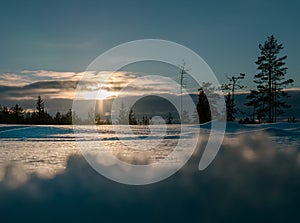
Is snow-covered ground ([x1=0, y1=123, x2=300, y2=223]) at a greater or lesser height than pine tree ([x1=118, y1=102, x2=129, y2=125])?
lesser

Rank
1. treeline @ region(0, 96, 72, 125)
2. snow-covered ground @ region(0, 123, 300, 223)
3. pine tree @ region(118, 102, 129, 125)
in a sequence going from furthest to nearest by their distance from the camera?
pine tree @ region(118, 102, 129, 125), treeline @ region(0, 96, 72, 125), snow-covered ground @ region(0, 123, 300, 223)

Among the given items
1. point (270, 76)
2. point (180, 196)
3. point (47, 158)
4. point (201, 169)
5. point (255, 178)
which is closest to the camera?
point (180, 196)

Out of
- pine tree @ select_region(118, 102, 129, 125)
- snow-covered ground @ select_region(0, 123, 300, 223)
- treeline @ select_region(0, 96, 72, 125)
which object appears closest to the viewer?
snow-covered ground @ select_region(0, 123, 300, 223)

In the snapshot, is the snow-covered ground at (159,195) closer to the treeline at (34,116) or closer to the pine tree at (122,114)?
the treeline at (34,116)

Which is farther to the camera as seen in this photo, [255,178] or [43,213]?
[255,178]

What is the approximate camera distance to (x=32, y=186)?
4.27 metres

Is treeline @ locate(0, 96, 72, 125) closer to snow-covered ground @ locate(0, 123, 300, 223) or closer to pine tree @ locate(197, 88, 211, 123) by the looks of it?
pine tree @ locate(197, 88, 211, 123)

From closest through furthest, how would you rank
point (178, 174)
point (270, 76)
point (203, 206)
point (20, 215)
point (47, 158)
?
point (20, 215)
point (203, 206)
point (178, 174)
point (47, 158)
point (270, 76)

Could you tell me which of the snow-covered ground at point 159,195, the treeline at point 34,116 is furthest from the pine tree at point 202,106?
the snow-covered ground at point 159,195

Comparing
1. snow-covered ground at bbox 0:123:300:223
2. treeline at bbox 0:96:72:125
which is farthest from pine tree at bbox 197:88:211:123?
snow-covered ground at bbox 0:123:300:223

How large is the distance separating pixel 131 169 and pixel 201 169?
3.99 feet

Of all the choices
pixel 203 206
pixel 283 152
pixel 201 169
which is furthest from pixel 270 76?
pixel 203 206

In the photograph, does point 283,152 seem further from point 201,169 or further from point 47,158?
point 47,158

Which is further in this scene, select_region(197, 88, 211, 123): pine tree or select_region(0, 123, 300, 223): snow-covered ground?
select_region(197, 88, 211, 123): pine tree
